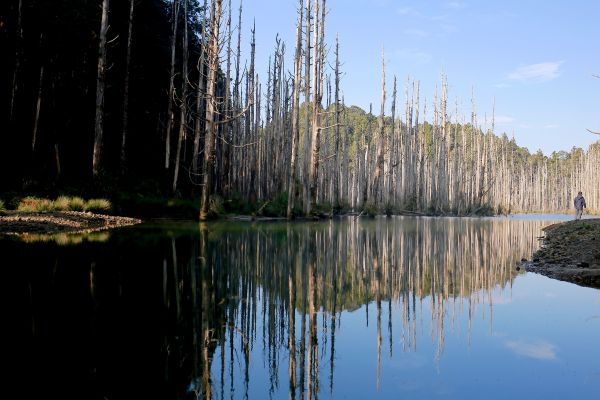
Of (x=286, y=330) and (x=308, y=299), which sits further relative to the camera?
(x=308, y=299)

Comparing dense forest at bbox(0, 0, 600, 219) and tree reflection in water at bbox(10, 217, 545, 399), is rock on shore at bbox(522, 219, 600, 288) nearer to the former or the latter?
tree reflection in water at bbox(10, 217, 545, 399)

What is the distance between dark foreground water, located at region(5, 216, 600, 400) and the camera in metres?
2.54

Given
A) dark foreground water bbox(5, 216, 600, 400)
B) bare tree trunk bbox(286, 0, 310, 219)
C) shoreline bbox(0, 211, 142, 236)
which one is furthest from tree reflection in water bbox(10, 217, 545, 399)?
bare tree trunk bbox(286, 0, 310, 219)

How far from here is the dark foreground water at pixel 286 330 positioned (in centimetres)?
254

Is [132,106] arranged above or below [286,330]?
above

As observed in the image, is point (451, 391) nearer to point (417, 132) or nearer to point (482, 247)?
point (482, 247)

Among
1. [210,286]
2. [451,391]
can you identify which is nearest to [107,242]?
[210,286]

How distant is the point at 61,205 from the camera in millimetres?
13734

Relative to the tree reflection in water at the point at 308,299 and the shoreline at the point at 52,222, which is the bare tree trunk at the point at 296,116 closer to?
the shoreline at the point at 52,222

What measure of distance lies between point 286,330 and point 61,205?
12.1m

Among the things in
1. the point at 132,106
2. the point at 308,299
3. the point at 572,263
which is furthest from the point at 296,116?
A: the point at 308,299

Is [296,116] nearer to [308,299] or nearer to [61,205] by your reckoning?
[61,205]

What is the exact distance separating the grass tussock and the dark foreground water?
696 centimetres

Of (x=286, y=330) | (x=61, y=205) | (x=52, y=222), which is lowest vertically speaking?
(x=286, y=330)
